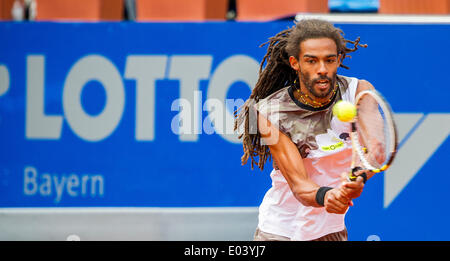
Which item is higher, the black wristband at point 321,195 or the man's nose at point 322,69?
the man's nose at point 322,69

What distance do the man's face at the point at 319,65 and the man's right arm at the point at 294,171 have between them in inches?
10.1

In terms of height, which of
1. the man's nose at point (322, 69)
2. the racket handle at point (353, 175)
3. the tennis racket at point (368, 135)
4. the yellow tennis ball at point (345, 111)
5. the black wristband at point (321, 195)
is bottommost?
the black wristband at point (321, 195)

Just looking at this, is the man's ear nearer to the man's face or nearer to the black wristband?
the man's face

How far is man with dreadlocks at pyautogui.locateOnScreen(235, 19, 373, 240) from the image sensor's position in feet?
10.6

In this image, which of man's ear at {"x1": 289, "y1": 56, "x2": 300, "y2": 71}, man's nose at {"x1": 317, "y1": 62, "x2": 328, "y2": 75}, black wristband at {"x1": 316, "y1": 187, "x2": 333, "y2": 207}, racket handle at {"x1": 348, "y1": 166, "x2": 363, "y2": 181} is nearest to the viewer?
racket handle at {"x1": 348, "y1": 166, "x2": 363, "y2": 181}

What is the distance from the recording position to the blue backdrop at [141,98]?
196 inches

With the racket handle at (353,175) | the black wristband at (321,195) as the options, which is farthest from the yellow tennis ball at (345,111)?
the black wristband at (321,195)

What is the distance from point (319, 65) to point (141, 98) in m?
2.09

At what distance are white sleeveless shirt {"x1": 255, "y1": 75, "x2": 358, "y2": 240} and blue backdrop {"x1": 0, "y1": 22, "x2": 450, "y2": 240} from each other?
1.53 meters

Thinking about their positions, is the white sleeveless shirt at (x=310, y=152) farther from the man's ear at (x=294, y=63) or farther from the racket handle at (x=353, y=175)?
the racket handle at (x=353, y=175)

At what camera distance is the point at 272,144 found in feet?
10.9

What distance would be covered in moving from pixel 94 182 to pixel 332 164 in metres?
2.21

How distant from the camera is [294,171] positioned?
3.19 m

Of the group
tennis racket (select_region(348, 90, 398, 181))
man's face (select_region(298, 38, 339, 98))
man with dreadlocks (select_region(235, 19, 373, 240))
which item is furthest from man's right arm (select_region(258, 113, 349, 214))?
man's face (select_region(298, 38, 339, 98))
